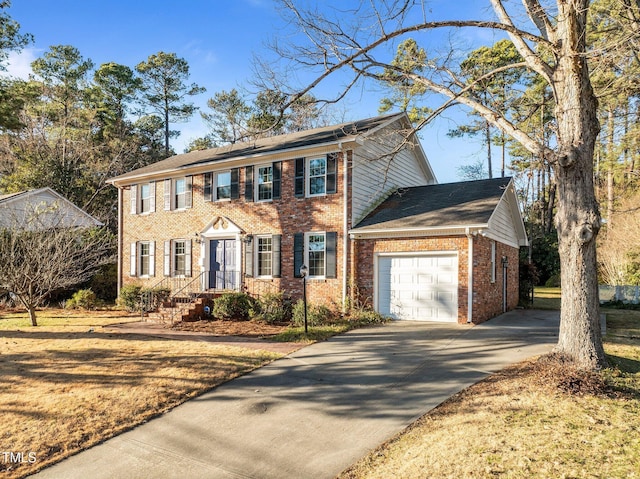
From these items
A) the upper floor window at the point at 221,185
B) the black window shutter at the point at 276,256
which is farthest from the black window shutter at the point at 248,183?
the black window shutter at the point at 276,256

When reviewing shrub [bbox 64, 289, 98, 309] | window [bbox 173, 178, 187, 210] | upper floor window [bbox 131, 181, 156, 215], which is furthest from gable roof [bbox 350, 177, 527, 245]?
shrub [bbox 64, 289, 98, 309]

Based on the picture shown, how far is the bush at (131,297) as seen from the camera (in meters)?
17.7

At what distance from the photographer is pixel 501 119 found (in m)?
7.84

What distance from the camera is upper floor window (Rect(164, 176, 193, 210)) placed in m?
18.0

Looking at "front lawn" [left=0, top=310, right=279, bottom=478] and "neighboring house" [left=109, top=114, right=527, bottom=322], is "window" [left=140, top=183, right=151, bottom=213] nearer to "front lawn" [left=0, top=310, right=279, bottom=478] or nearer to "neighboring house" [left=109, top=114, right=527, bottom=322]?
"neighboring house" [left=109, top=114, right=527, bottom=322]

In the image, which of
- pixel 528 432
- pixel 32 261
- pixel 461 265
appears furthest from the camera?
pixel 32 261

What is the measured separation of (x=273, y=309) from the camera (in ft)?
45.1

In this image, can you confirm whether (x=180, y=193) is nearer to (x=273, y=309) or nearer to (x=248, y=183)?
(x=248, y=183)

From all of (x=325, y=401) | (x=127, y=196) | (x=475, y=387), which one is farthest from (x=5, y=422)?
(x=127, y=196)

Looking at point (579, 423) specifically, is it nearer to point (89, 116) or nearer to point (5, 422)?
point (5, 422)

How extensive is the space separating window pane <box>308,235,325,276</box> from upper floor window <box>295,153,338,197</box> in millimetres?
1562

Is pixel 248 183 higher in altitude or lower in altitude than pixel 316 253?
higher

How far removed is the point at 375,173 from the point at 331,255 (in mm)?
3599

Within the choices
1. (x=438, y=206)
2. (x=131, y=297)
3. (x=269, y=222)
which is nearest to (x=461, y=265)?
(x=438, y=206)
